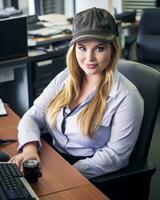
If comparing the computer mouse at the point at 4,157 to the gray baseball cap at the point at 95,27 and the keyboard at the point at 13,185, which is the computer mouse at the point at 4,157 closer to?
the keyboard at the point at 13,185

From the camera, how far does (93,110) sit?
5.82 feet

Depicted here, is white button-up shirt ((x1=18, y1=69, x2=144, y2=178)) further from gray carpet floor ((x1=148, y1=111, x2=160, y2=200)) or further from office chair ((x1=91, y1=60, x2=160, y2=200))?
gray carpet floor ((x1=148, y1=111, x2=160, y2=200))

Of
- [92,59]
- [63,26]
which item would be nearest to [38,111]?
[92,59]

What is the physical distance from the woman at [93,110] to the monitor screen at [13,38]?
3.76 ft

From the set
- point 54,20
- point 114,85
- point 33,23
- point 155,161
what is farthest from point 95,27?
point 54,20

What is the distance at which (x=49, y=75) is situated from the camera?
3.36 metres

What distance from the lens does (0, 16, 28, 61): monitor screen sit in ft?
9.56

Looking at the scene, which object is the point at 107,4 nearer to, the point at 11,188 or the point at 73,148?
the point at 73,148

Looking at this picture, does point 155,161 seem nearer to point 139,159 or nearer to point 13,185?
point 139,159

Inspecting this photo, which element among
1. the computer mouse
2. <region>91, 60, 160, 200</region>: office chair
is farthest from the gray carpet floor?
the computer mouse

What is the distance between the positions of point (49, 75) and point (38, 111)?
1.40 meters

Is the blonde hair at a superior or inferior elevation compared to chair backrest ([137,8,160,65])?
superior

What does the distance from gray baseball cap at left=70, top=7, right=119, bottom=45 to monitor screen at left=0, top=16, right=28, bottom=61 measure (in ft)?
4.07

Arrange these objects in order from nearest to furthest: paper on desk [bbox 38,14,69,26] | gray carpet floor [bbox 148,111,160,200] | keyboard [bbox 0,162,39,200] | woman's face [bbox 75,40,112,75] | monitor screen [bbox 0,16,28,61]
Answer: keyboard [bbox 0,162,39,200] → woman's face [bbox 75,40,112,75] → gray carpet floor [bbox 148,111,160,200] → monitor screen [bbox 0,16,28,61] → paper on desk [bbox 38,14,69,26]
